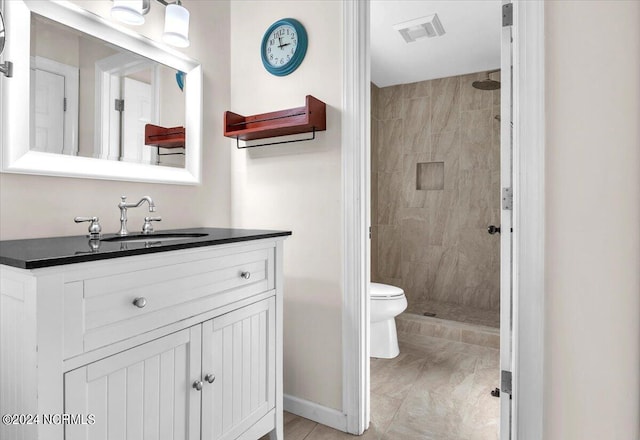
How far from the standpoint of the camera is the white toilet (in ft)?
8.00

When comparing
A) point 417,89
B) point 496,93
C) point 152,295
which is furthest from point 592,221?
point 417,89

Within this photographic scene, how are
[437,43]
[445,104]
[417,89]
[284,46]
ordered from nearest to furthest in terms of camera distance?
1. [284,46]
2. [437,43]
3. [445,104]
4. [417,89]

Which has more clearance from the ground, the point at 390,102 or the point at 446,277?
the point at 390,102

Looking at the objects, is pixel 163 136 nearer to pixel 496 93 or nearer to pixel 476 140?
pixel 476 140

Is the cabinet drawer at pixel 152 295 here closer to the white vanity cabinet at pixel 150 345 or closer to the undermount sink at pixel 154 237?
the white vanity cabinet at pixel 150 345

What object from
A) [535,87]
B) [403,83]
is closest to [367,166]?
[535,87]

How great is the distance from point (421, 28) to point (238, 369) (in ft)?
8.06

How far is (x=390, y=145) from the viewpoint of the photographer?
3.86 meters

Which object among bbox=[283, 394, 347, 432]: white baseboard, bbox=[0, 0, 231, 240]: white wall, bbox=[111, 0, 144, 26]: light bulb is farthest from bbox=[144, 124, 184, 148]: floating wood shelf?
bbox=[283, 394, 347, 432]: white baseboard

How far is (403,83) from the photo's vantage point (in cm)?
375

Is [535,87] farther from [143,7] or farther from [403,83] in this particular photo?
[403,83]

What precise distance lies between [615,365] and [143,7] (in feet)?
7.15

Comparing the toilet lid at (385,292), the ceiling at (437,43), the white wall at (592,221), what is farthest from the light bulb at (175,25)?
the toilet lid at (385,292)

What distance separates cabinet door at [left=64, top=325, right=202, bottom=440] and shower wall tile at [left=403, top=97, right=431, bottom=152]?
309 centimetres
